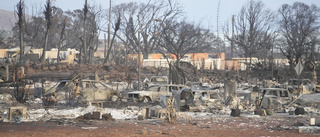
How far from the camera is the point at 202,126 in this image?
46.2 ft

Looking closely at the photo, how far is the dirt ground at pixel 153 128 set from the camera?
11.8 m

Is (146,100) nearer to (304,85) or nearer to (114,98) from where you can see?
(114,98)

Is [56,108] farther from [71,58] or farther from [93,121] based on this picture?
[71,58]

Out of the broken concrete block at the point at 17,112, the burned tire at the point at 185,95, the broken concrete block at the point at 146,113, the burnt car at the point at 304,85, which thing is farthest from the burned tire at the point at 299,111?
the burnt car at the point at 304,85

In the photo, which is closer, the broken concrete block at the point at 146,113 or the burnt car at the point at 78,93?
the broken concrete block at the point at 146,113

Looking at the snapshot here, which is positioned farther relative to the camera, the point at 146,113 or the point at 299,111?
the point at 299,111

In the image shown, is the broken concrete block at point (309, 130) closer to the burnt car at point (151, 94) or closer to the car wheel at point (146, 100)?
the burnt car at point (151, 94)

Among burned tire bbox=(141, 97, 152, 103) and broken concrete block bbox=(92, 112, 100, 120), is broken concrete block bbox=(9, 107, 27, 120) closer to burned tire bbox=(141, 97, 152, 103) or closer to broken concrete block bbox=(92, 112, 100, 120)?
broken concrete block bbox=(92, 112, 100, 120)

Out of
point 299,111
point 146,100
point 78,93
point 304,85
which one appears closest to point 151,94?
point 146,100

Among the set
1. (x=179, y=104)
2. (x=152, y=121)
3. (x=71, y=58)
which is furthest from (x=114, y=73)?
(x=152, y=121)

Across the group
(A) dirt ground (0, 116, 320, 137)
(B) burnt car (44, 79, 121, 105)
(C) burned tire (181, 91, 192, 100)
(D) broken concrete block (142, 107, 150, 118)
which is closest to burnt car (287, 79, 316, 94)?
(C) burned tire (181, 91, 192, 100)

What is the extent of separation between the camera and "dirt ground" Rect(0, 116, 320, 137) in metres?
11.8

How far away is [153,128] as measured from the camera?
13359 mm

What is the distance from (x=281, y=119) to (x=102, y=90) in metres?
8.89
